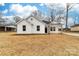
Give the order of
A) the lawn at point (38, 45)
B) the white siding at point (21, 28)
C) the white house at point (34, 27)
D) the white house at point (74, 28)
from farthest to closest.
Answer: the white siding at point (21, 28) → the white house at point (34, 27) → the white house at point (74, 28) → the lawn at point (38, 45)

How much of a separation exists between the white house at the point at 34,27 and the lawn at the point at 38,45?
0.31 m

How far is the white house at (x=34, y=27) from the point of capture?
6114mm

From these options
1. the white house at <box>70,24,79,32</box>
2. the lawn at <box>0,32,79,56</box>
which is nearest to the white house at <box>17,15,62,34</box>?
the lawn at <box>0,32,79,56</box>

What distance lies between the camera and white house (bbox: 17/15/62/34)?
6.11 m

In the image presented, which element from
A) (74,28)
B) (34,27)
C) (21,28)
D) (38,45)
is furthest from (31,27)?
(74,28)

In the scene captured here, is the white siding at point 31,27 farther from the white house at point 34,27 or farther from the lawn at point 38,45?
the lawn at point 38,45

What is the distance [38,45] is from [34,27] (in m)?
1.91

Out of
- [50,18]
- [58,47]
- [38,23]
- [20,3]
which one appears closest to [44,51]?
[58,47]

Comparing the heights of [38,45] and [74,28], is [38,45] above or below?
below

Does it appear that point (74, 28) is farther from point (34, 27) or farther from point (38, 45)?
point (34, 27)

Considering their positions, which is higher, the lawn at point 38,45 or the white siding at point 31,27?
the white siding at point 31,27

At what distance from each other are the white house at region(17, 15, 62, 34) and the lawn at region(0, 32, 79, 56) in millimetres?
313

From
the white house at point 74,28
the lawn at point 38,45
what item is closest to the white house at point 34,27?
the lawn at point 38,45

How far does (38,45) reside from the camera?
5.28 meters
